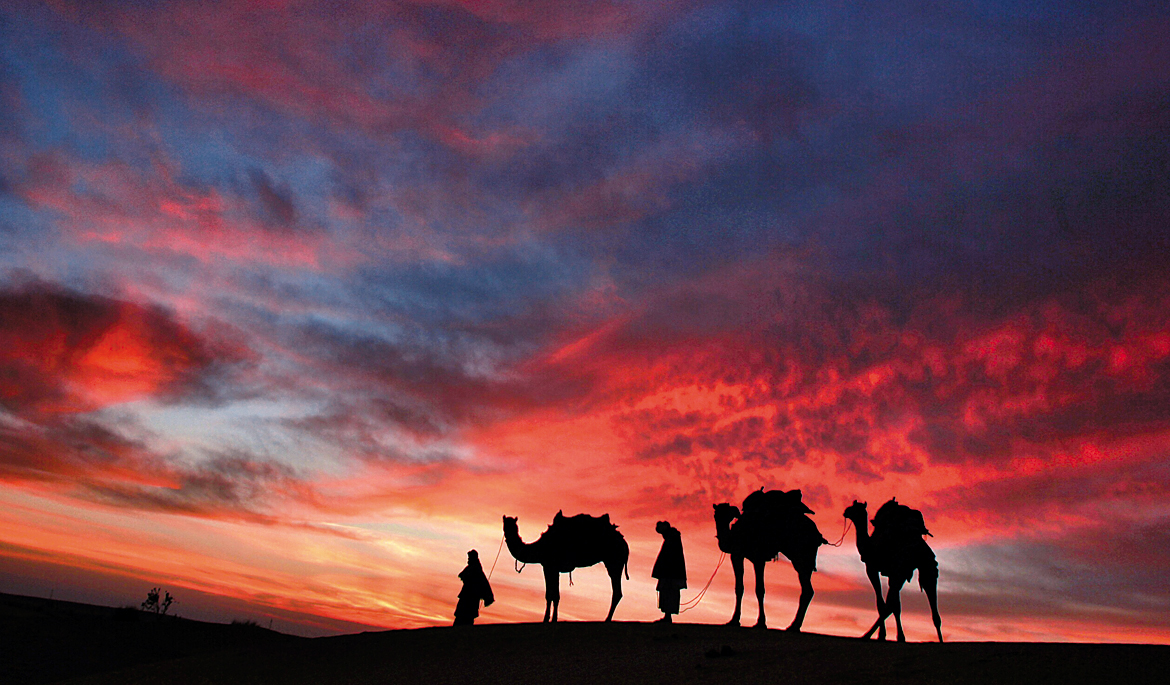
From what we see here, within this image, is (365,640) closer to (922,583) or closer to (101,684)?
(101,684)

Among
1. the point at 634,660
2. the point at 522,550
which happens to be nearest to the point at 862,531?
the point at 634,660

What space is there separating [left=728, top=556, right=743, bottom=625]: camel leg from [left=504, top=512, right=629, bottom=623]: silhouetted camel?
14.4 feet

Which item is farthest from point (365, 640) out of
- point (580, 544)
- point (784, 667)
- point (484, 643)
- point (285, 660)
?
point (784, 667)

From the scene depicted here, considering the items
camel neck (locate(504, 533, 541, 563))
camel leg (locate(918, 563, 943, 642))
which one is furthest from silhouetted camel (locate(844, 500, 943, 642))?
camel neck (locate(504, 533, 541, 563))

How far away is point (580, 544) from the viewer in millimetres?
25406

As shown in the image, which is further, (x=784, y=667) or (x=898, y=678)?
(x=784, y=667)

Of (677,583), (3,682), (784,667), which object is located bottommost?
(3,682)

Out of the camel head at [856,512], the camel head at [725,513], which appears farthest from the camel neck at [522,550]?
the camel head at [856,512]

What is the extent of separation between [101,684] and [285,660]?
226 inches

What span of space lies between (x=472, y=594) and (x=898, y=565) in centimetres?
1432

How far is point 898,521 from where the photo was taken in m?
19.8

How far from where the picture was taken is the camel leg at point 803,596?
66.2ft

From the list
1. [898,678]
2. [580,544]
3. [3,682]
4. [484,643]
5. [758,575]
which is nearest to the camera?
[898,678]

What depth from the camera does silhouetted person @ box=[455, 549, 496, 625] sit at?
85.7 feet
